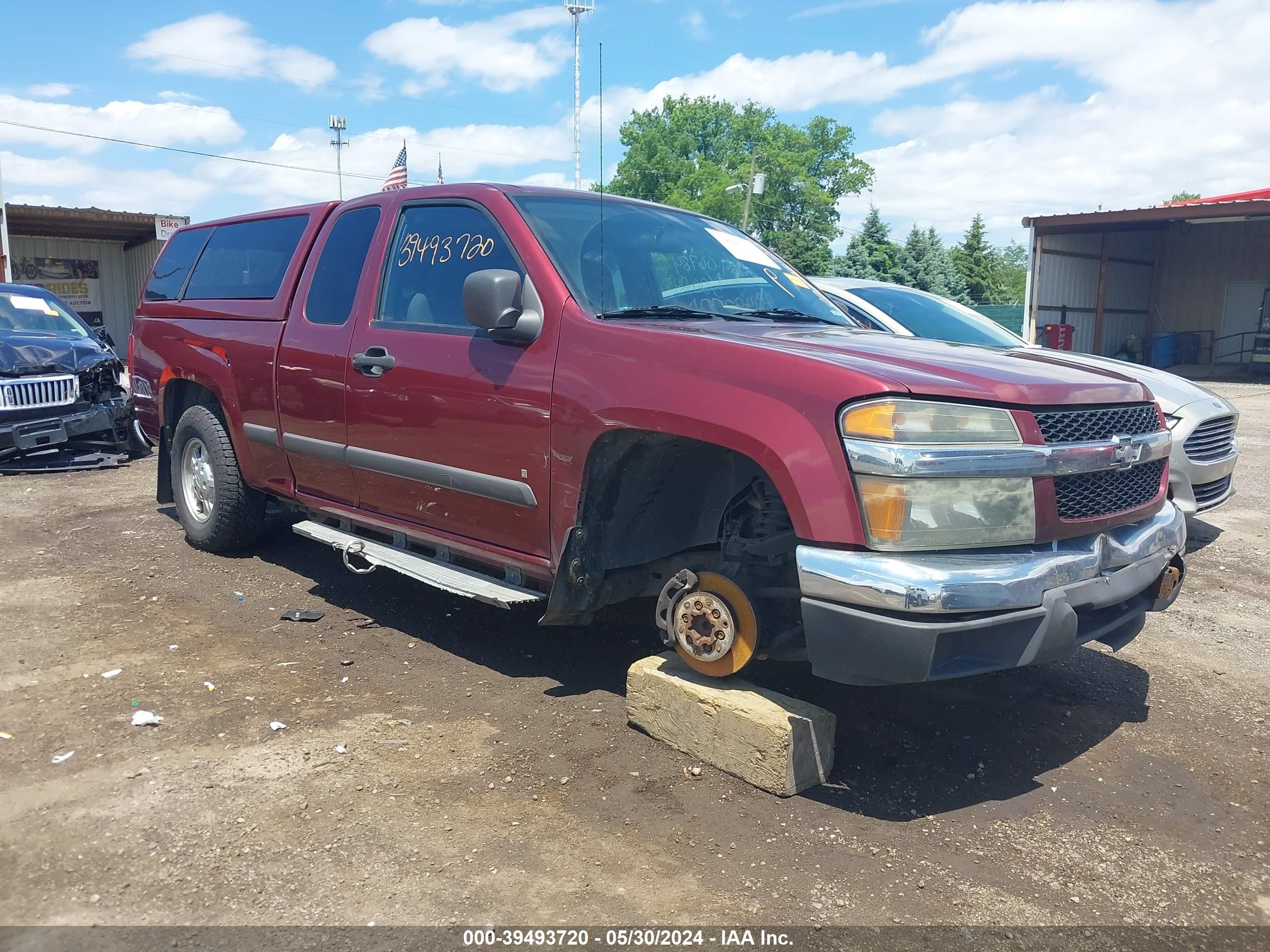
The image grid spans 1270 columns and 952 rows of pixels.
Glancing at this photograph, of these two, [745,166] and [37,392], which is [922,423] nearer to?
[37,392]

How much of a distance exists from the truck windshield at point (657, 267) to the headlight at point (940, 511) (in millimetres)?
1261

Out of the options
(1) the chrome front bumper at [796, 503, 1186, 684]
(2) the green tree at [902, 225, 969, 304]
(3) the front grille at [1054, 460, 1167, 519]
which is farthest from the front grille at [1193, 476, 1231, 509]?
(2) the green tree at [902, 225, 969, 304]

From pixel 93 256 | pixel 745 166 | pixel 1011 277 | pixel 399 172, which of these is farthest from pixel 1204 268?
pixel 1011 277

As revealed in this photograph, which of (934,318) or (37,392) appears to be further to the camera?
(37,392)

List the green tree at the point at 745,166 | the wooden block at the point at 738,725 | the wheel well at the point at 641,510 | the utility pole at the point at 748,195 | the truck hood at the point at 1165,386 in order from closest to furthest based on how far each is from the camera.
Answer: the wooden block at the point at 738,725 → the wheel well at the point at 641,510 → the truck hood at the point at 1165,386 → the utility pole at the point at 748,195 → the green tree at the point at 745,166

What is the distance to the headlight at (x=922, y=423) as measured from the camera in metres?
2.84

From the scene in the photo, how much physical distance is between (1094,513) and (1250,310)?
1080 inches

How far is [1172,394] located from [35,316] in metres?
10.3

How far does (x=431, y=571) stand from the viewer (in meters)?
4.18

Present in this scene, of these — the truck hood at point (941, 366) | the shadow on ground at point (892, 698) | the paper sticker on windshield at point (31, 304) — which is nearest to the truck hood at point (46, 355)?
the paper sticker on windshield at point (31, 304)

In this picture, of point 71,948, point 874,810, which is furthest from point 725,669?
point 71,948

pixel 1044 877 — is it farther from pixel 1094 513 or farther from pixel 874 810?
pixel 1094 513

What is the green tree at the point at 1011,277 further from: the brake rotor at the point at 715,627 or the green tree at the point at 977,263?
the brake rotor at the point at 715,627

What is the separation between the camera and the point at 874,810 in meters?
3.17
